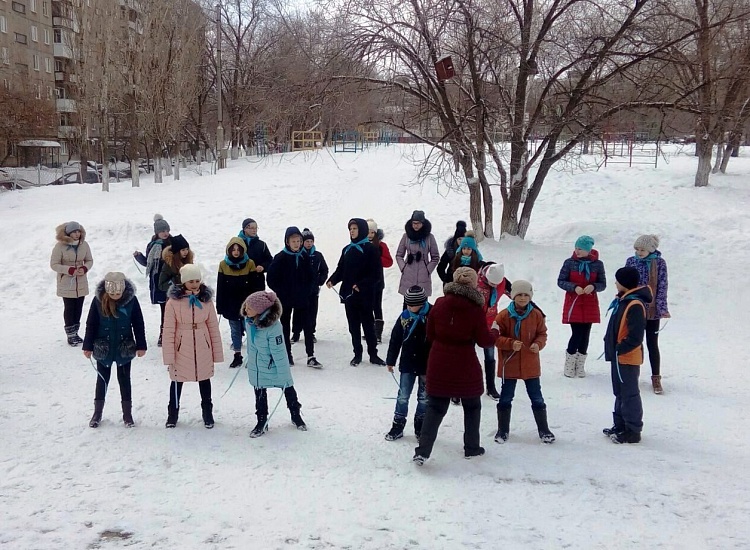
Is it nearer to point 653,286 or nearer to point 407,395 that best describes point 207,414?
point 407,395

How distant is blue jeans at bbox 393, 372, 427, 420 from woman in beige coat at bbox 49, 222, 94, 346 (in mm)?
5182

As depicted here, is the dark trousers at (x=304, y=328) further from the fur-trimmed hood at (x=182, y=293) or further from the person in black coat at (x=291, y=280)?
the fur-trimmed hood at (x=182, y=293)

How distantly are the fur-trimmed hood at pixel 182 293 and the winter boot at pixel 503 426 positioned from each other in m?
2.95

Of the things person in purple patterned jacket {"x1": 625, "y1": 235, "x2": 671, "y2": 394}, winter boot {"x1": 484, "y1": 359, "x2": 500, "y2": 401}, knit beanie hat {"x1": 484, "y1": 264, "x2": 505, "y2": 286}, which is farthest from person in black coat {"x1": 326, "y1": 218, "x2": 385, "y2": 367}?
person in purple patterned jacket {"x1": 625, "y1": 235, "x2": 671, "y2": 394}

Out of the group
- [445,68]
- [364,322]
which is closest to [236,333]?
[364,322]

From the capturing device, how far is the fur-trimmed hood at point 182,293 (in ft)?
19.6

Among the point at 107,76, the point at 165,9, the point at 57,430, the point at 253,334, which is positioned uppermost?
the point at 165,9

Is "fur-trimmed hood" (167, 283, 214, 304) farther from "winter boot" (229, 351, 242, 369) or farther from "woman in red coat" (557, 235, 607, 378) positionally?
"woman in red coat" (557, 235, 607, 378)

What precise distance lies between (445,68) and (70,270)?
293 inches

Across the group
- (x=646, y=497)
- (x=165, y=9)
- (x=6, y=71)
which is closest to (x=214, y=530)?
(x=646, y=497)

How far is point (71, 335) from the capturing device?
8797mm

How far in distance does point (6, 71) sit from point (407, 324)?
3979 cm

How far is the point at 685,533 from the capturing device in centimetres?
424

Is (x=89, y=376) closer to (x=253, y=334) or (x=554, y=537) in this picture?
(x=253, y=334)
